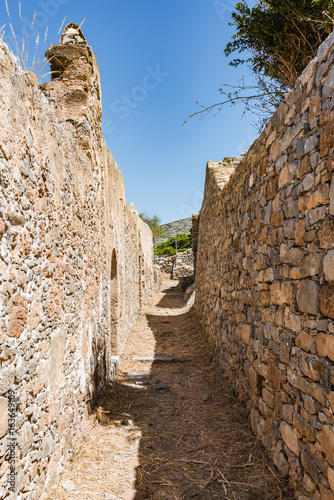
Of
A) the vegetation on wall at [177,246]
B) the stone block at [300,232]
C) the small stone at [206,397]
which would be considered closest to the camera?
the stone block at [300,232]

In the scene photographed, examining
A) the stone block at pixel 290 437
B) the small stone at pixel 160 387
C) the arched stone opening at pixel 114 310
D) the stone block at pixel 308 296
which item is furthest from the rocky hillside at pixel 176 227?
the stone block at pixel 308 296

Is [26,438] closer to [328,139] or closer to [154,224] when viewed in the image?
[328,139]

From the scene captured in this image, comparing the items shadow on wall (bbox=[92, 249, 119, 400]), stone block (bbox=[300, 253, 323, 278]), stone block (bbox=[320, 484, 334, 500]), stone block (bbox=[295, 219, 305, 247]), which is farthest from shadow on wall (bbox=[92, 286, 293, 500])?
stone block (bbox=[295, 219, 305, 247])

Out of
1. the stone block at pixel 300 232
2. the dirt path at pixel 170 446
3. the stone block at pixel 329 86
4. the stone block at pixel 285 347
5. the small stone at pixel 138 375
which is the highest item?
the stone block at pixel 329 86

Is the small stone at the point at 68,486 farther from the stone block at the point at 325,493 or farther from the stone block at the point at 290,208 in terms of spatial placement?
the stone block at the point at 290,208

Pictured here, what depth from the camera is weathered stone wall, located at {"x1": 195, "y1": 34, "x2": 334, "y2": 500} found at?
78.3 inches

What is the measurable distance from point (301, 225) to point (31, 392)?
1.97 meters

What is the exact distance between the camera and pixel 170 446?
123 inches

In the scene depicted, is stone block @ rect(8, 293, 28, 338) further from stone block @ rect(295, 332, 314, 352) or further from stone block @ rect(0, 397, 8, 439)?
stone block @ rect(295, 332, 314, 352)

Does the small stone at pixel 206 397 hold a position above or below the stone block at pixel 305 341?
below

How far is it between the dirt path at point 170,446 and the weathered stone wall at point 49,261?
0.27m

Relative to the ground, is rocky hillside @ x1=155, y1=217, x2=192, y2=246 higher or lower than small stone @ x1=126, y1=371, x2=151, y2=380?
higher

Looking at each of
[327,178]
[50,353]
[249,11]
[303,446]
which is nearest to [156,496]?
[303,446]

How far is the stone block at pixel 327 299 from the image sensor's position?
190 centimetres
